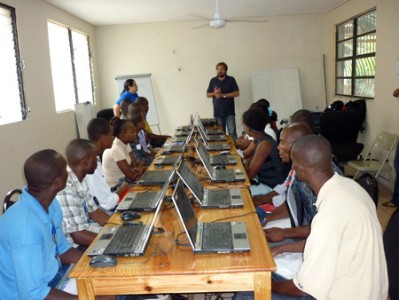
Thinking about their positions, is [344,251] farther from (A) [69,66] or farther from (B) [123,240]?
(A) [69,66]

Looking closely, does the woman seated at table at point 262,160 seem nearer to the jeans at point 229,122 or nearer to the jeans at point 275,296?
the jeans at point 275,296

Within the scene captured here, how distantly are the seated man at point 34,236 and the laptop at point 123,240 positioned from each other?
20cm

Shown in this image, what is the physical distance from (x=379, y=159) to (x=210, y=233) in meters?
3.90

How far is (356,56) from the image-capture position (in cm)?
575

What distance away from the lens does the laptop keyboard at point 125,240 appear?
1451mm

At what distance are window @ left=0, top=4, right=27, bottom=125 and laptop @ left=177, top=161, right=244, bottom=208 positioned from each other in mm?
2842

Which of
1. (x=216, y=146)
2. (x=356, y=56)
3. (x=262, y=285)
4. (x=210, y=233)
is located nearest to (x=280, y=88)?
(x=356, y=56)

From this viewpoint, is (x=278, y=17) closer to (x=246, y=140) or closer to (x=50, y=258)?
(x=246, y=140)

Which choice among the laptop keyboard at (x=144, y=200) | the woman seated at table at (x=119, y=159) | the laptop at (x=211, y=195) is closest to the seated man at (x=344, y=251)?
the laptop at (x=211, y=195)

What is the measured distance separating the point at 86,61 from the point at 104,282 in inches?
246

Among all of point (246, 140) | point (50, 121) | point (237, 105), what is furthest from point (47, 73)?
Answer: point (237, 105)

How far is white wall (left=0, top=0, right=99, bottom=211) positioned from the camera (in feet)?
13.0

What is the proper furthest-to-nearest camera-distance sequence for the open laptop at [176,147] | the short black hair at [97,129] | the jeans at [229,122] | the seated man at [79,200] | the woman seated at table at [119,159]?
the jeans at [229,122] → the open laptop at [176,147] → the woman seated at table at [119,159] → the short black hair at [97,129] → the seated man at [79,200]

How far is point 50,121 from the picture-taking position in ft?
16.5
